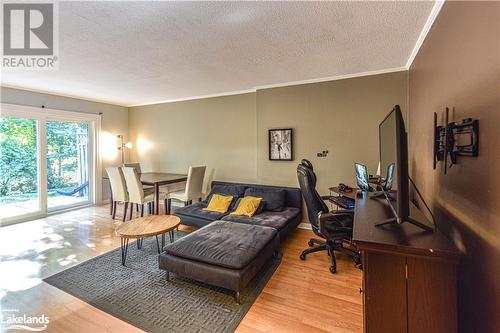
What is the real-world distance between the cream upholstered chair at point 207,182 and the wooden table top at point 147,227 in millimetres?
1828

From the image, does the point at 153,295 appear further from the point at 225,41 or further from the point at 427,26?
the point at 427,26

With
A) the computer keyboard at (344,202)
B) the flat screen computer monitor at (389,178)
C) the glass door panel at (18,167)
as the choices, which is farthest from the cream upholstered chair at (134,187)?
the flat screen computer monitor at (389,178)

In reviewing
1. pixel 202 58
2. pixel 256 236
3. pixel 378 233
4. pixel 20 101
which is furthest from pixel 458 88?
pixel 20 101

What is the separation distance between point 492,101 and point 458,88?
0.45 m

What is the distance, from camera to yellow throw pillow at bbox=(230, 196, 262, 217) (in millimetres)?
3537

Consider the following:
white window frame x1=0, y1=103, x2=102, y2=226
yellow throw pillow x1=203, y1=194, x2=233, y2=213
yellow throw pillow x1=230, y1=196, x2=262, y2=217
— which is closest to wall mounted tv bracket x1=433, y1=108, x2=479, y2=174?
yellow throw pillow x1=230, y1=196, x2=262, y2=217

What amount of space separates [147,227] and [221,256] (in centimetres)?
113

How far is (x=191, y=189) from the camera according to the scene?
14.4 ft

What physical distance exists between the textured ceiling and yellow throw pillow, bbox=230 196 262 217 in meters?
1.93

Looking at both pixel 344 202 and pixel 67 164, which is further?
pixel 67 164

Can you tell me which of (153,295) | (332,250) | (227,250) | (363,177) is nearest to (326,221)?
(332,250)

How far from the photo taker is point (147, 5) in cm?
179

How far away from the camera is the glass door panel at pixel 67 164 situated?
4730mm

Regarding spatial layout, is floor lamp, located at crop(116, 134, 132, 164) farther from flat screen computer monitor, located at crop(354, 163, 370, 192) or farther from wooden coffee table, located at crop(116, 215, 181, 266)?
flat screen computer monitor, located at crop(354, 163, 370, 192)
